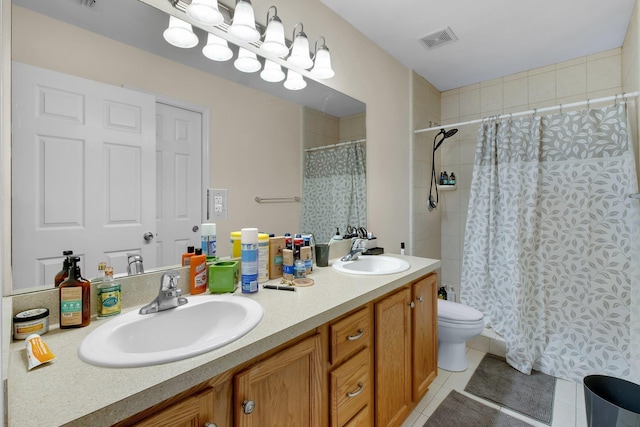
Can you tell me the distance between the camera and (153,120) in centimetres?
112

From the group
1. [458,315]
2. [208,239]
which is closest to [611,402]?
[458,315]

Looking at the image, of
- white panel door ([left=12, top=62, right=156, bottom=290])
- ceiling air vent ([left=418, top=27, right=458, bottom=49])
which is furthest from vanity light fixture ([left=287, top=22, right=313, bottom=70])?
ceiling air vent ([left=418, top=27, right=458, bottom=49])

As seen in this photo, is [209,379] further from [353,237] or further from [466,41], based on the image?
[466,41]

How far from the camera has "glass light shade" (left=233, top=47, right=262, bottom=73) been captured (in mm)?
1381

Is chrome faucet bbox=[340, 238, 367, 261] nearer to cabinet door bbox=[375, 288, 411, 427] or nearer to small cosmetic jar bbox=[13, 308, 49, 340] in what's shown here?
cabinet door bbox=[375, 288, 411, 427]

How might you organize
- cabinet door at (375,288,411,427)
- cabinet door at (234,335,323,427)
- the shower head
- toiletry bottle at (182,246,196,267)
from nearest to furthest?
cabinet door at (234,335,323,427) < toiletry bottle at (182,246,196,267) < cabinet door at (375,288,411,427) < the shower head

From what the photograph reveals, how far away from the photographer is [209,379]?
0.74 meters

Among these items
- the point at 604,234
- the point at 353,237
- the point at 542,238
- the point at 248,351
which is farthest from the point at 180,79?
the point at 604,234

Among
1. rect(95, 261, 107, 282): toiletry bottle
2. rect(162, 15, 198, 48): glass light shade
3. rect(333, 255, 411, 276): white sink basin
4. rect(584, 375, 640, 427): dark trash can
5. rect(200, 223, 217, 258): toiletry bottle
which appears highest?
rect(162, 15, 198, 48): glass light shade

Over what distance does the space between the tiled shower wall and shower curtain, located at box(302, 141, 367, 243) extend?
1.09 meters

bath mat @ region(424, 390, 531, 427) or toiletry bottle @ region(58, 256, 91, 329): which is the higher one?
toiletry bottle @ region(58, 256, 91, 329)

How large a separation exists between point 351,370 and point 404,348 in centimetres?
44

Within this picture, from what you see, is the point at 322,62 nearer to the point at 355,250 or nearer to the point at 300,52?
the point at 300,52

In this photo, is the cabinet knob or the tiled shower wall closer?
the cabinet knob
